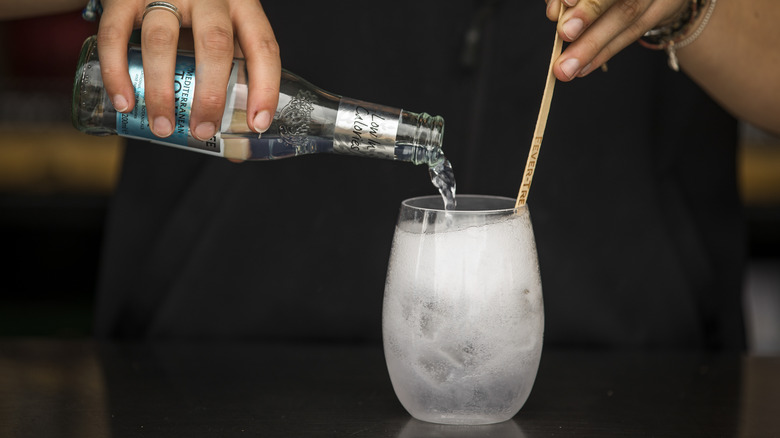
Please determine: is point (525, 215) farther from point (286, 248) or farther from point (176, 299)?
point (176, 299)

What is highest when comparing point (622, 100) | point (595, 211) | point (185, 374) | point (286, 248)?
point (622, 100)

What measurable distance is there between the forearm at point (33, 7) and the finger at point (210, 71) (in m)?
0.40

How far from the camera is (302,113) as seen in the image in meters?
0.93

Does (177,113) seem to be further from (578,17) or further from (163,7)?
(578,17)

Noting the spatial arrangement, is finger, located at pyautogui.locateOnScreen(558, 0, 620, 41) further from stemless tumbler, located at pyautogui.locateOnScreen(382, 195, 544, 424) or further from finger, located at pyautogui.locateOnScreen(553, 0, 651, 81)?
stemless tumbler, located at pyautogui.locateOnScreen(382, 195, 544, 424)

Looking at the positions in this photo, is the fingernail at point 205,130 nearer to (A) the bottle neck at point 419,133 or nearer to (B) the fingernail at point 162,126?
(B) the fingernail at point 162,126

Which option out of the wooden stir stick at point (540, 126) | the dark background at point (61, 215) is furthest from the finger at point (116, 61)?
→ the dark background at point (61, 215)

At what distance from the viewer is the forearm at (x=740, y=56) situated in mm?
1076

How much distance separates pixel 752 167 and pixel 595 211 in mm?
1519

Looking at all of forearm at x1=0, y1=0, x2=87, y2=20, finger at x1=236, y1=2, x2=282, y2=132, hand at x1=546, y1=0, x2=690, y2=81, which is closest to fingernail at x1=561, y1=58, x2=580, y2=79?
hand at x1=546, y1=0, x2=690, y2=81

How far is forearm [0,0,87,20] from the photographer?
3.70 ft

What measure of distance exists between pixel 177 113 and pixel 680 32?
60 cm

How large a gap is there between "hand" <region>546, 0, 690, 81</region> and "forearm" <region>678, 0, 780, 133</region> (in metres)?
0.18

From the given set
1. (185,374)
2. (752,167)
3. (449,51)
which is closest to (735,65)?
(449,51)
